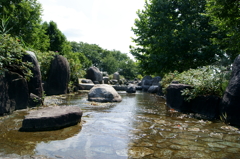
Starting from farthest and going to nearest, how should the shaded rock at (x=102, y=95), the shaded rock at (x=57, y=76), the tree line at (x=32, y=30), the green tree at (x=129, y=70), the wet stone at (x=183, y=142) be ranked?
1. the green tree at (x=129, y=70)
2. the tree line at (x=32, y=30)
3. the shaded rock at (x=57, y=76)
4. the shaded rock at (x=102, y=95)
5. the wet stone at (x=183, y=142)

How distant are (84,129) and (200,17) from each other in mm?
16793

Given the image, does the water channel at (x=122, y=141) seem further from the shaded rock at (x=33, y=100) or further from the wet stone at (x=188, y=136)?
the shaded rock at (x=33, y=100)

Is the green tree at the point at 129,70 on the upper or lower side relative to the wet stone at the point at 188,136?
upper

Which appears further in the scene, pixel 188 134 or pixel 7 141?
pixel 188 134

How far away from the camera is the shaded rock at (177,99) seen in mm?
6713

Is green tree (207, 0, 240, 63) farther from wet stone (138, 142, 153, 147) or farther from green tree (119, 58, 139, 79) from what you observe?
green tree (119, 58, 139, 79)

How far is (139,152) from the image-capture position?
3.10m

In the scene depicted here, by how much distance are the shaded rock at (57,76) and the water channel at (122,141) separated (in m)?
5.70

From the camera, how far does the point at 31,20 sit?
18.3 meters

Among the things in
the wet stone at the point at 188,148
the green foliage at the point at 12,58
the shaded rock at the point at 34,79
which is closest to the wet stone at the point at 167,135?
the wet stone at the point at 188,148

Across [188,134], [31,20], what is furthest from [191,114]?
[31,20]

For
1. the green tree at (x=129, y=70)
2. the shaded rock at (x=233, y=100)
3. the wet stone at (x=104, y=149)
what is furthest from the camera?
the green tree at (x=129, y=70)

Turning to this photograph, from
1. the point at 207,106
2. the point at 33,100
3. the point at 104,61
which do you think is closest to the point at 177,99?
the point at 207,106

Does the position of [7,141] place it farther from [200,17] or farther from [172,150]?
[200,17]
